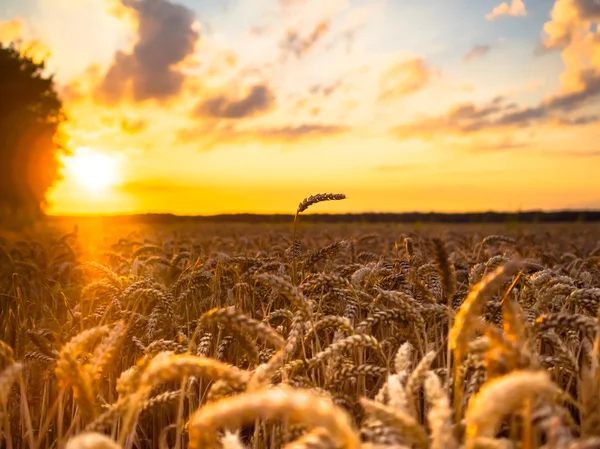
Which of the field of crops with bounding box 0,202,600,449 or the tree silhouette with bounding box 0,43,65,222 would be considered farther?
the tree silhouette with bounding box 0,43,65,222

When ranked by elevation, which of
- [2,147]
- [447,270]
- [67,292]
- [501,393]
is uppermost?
[2,147]

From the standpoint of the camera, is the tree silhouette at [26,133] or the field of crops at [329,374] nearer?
the field of crops at [329,374]

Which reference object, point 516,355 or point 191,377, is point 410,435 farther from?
point 191,377

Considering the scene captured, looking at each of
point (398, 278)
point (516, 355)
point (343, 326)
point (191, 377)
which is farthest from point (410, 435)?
point (398, 278)

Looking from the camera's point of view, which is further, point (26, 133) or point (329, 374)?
point (26, 133)

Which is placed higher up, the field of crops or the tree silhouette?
the tree silhouette

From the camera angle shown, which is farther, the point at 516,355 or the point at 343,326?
the point at 343,326

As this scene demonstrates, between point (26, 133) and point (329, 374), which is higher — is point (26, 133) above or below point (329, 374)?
above

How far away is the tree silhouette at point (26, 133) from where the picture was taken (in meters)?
34.5

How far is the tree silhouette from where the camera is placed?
34531 mm

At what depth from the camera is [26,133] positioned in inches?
1387

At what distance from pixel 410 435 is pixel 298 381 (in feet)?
3.75

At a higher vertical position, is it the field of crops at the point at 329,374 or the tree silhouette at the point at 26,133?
the tree silhouette at the point at 26,133

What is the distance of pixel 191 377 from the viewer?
114 inches
